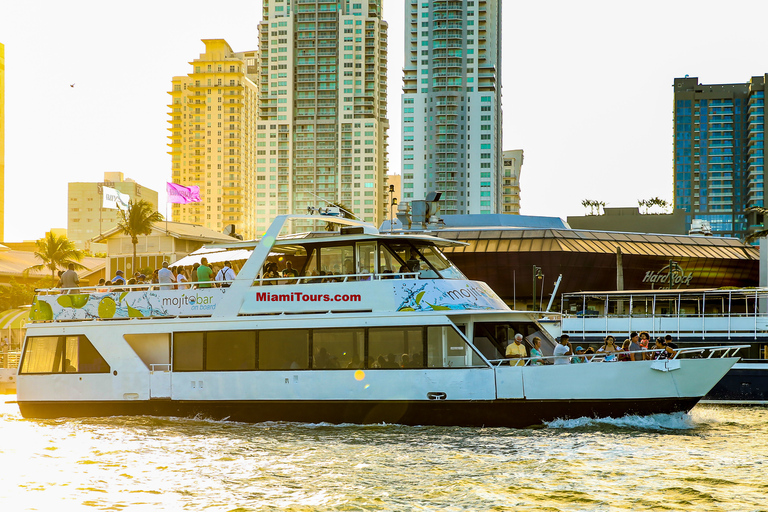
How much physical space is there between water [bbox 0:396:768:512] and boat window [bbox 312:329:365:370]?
1488 millimetres

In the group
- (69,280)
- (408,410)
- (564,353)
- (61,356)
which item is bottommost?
(408,410)

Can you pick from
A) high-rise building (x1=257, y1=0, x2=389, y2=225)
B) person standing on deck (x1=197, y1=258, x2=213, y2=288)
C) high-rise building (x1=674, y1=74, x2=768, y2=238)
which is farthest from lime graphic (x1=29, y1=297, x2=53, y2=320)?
high-rise building (x1=674, y1=74, x2=768, y2=238)

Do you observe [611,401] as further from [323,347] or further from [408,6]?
[408,6]

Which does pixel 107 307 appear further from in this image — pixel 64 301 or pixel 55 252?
pixel 55 252

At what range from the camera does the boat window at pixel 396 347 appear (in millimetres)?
18594

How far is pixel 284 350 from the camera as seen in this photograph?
19594mm

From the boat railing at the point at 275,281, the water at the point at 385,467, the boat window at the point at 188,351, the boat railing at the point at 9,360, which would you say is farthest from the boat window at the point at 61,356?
the boat railing at the point at 9,360

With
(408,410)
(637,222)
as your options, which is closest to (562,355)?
(408,410)

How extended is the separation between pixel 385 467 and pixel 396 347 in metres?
4.39

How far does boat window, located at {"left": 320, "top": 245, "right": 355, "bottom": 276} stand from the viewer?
19.7 meters

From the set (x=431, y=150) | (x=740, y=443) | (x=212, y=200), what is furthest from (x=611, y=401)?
(x=212, y=200)

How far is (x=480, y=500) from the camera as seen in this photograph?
12.7 metres

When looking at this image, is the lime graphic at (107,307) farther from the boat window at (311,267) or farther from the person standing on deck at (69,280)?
the boat window at (311,267)

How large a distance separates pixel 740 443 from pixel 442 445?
649 centimetres
